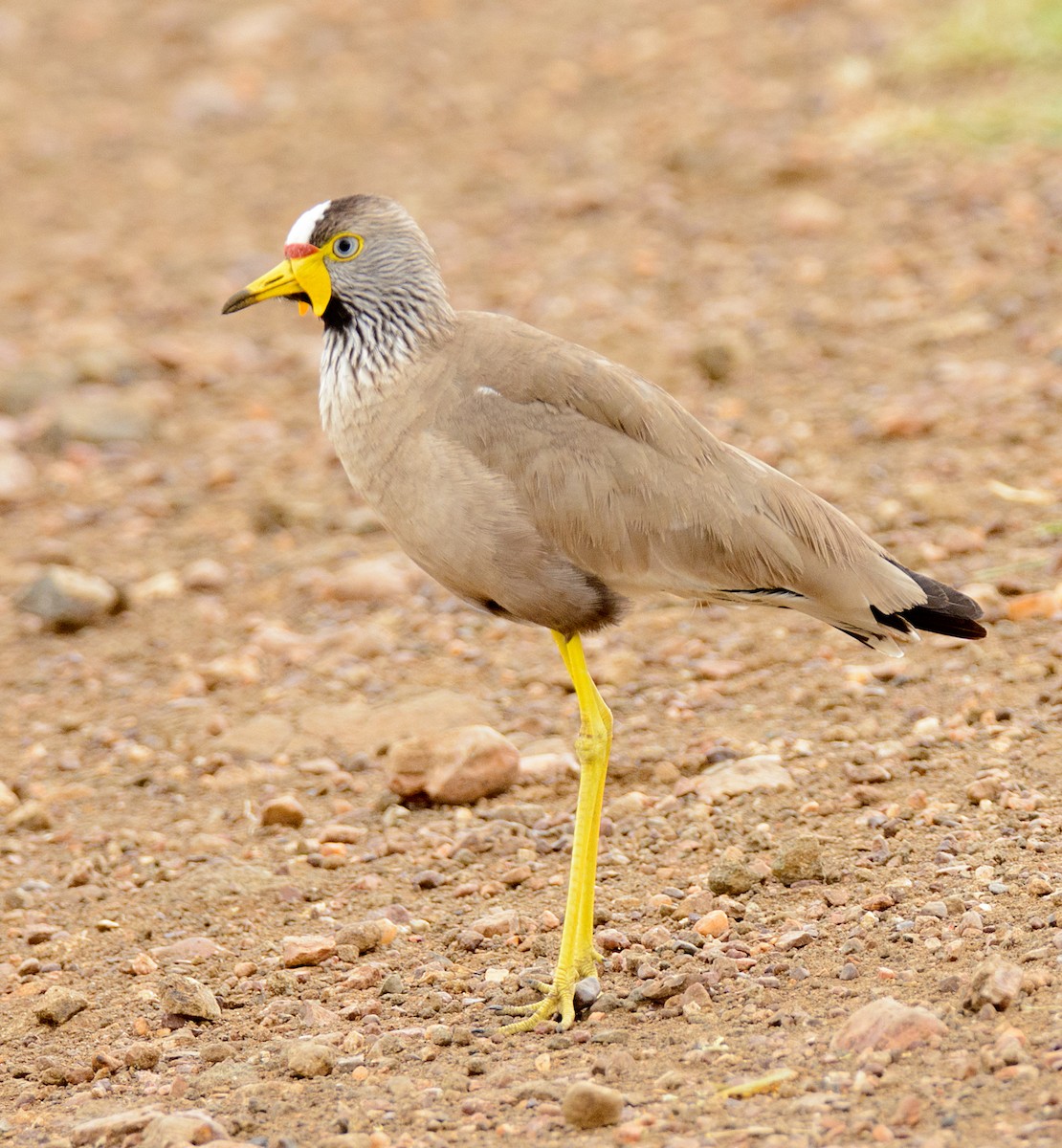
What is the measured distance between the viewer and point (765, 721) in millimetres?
6695

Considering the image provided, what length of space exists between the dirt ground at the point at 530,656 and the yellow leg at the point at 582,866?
13cm

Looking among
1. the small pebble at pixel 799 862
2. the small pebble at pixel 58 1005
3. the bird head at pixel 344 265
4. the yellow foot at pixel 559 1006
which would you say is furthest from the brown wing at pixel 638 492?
the small pebble at pixel 58 1005

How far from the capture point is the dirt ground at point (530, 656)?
4.67 m

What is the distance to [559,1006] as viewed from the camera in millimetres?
5059

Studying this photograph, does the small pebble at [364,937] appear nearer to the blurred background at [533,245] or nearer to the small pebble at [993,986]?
the small pebble at [993,986]

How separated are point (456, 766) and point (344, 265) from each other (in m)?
1.95

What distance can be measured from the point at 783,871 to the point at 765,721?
4.25 ft

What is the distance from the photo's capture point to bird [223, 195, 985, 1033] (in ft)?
17.2

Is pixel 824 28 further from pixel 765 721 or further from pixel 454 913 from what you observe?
pixel 454 913

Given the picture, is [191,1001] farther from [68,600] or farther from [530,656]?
[68,600]

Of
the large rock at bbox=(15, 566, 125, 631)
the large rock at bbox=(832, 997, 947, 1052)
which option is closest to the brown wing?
the large rock at bbox=(832, 997, 947, 1052)

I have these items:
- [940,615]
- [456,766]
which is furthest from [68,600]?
[940,615]

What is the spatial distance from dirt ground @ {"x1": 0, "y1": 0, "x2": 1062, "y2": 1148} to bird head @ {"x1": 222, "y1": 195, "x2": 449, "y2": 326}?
1987mm

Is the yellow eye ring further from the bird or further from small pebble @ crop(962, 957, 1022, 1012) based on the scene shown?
small pebble @ crop(962, 957, 1022, 1012)
